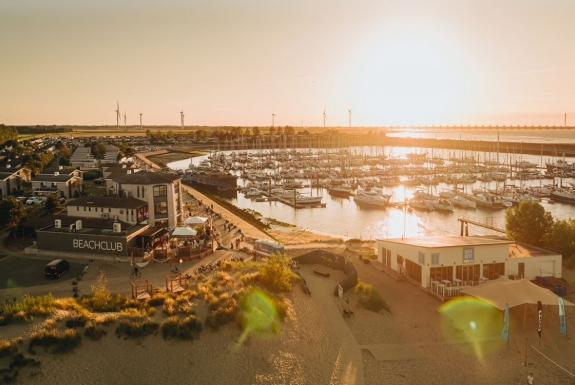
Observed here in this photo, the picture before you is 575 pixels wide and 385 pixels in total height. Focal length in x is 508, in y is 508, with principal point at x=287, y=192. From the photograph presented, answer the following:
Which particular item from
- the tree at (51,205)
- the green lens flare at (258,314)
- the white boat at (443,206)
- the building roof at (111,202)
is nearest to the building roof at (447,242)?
the green lens flare at (258,314)

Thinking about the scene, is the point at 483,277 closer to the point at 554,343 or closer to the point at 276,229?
the point at 554,343

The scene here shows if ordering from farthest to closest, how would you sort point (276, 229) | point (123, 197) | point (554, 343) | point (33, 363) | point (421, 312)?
point (276, 229)
point (123, 197)
point (421, 312)
point (554, 343)
point (33, 363)

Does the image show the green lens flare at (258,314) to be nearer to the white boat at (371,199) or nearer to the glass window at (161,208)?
the glass window at (161,208)

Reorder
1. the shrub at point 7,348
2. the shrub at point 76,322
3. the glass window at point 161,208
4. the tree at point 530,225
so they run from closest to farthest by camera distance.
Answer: the shrub at point 7,348 → the shrub at point 76,322 → the tree at point 530,225 → the glass window at point 161,208

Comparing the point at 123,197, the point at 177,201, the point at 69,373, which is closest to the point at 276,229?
the point at 177,201

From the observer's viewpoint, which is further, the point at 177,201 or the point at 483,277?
the point at 177,201

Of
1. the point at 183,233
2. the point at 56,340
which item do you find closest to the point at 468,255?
the point at 183,233

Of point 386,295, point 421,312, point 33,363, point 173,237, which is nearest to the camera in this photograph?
point 33,363
